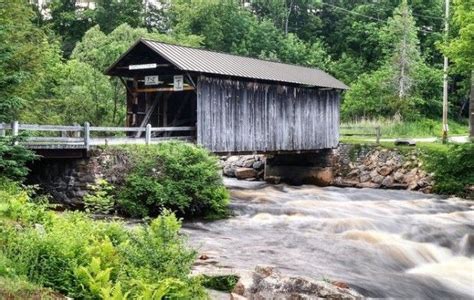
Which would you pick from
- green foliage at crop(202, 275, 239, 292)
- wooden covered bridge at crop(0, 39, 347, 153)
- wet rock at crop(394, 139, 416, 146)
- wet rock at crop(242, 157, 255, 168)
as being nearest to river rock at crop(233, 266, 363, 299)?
green foliage at crop(202, 275, 239, 292)

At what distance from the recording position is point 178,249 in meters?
8.02

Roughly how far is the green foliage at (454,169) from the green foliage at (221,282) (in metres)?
15.9

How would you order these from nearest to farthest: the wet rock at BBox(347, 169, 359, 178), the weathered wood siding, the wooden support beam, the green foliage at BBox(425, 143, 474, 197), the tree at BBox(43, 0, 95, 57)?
the wooden support beam → the weathered wood siding → the green foliage at BBox(425, 143, 474, 197) → the wet rock at BBox(347, 169, 359, 178) → the tree at BBox(43, 0, 95, 57)

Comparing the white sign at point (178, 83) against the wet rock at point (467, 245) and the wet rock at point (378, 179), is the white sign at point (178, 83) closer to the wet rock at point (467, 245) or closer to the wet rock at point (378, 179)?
the wet rock at point (467, 245)

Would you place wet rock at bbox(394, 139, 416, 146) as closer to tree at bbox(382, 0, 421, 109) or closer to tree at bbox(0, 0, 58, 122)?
tree at bbox(382, 0, 421, 109)

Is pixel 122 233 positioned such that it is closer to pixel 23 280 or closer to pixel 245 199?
pixel 23 280

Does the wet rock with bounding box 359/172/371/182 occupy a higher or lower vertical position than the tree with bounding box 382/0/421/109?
lower

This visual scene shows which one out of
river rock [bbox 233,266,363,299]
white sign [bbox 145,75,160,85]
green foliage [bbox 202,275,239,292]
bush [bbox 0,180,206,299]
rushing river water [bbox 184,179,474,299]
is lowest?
rushing river water [bbox 184,179,474,299]

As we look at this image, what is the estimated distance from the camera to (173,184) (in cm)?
1608

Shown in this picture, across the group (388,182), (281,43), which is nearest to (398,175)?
(388,182)

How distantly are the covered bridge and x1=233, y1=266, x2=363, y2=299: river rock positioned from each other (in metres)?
11.5

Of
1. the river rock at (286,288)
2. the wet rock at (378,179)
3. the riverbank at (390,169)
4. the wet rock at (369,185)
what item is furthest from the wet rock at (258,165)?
the river rock at (286,288)

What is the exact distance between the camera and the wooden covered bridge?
19.5 metres

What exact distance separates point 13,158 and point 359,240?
873 centimetres
